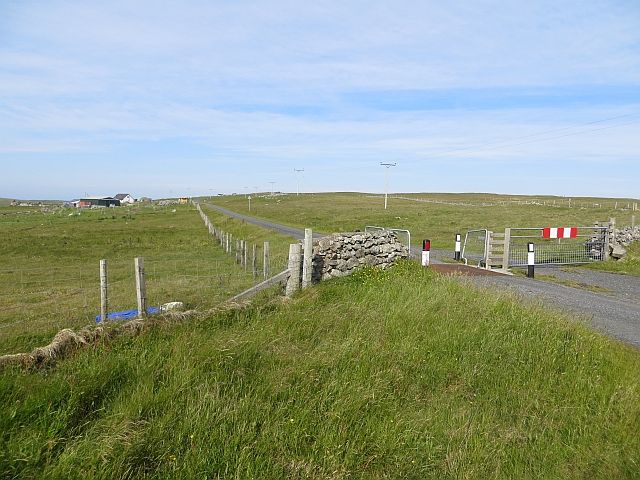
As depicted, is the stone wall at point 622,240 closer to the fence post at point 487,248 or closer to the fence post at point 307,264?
the fence post at point 487,248

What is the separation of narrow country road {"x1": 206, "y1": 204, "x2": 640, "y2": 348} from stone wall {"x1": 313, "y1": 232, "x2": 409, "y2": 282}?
199 cm

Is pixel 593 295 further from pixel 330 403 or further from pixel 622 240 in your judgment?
pixel 330 403

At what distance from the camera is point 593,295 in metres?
11.5

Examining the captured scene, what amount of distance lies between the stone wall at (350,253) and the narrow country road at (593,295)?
1.99 meters

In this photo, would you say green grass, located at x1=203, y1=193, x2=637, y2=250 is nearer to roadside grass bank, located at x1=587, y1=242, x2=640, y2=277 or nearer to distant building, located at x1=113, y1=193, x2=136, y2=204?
roadside grass bank, located at x1=587, y1=242, x2=640, y2=277

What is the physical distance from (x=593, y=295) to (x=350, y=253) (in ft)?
19.5

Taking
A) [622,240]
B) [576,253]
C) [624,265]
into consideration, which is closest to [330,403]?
[624,265]

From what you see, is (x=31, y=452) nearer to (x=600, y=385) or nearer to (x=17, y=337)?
(x=17, y=337)

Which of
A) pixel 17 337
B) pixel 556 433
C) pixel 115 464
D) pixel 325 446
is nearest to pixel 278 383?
pixel 325 446

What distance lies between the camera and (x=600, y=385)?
5770 mm

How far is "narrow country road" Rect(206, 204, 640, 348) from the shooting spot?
8.56m

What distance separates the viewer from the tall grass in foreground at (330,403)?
3924 millimetres

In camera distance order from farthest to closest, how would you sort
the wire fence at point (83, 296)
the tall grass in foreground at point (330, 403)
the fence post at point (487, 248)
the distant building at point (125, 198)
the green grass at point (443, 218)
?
the distant building at point (125, 198)
the green grass at point (443, 218)
the fence post at point (487, 248)
the wire fence at point (83, 296)
the tall grass in foreground at point (330, 403)

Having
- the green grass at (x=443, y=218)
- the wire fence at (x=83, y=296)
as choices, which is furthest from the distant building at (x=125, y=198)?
the wire fence at (x=83, y=296)
